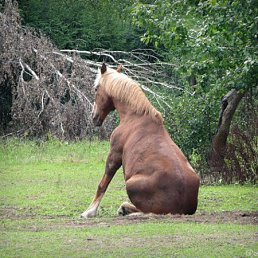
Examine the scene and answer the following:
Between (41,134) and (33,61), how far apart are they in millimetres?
2263

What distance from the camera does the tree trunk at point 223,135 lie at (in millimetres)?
15883

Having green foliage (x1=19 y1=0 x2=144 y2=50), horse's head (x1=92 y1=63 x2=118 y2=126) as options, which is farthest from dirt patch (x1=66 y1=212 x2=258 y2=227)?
green foliage (x1=19 y1=0 x2=144 y2=50)

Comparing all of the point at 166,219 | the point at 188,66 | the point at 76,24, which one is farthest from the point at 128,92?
the point at 76,24

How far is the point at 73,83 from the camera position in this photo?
2275 cm

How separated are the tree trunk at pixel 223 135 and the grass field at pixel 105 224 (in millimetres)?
747

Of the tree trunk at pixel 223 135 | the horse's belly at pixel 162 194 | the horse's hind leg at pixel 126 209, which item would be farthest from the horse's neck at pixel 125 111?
the tree trunk at pixel 223 135

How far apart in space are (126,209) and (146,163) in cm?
70

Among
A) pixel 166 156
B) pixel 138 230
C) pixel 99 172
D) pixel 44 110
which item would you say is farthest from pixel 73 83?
pixel 138 230

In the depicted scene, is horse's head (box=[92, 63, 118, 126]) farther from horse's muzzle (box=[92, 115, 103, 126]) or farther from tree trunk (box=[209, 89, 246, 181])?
tree trunk (box=[209, 89, 246, 181])

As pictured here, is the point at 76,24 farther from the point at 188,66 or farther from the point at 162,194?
the point at 162,194

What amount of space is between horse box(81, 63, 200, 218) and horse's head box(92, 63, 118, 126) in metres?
0.34

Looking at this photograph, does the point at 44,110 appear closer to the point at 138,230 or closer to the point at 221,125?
the point at 221,125

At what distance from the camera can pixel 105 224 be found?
9.55 metres

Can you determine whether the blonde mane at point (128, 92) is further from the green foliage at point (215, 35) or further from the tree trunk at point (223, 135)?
the tree trunk at point (223, 135)
